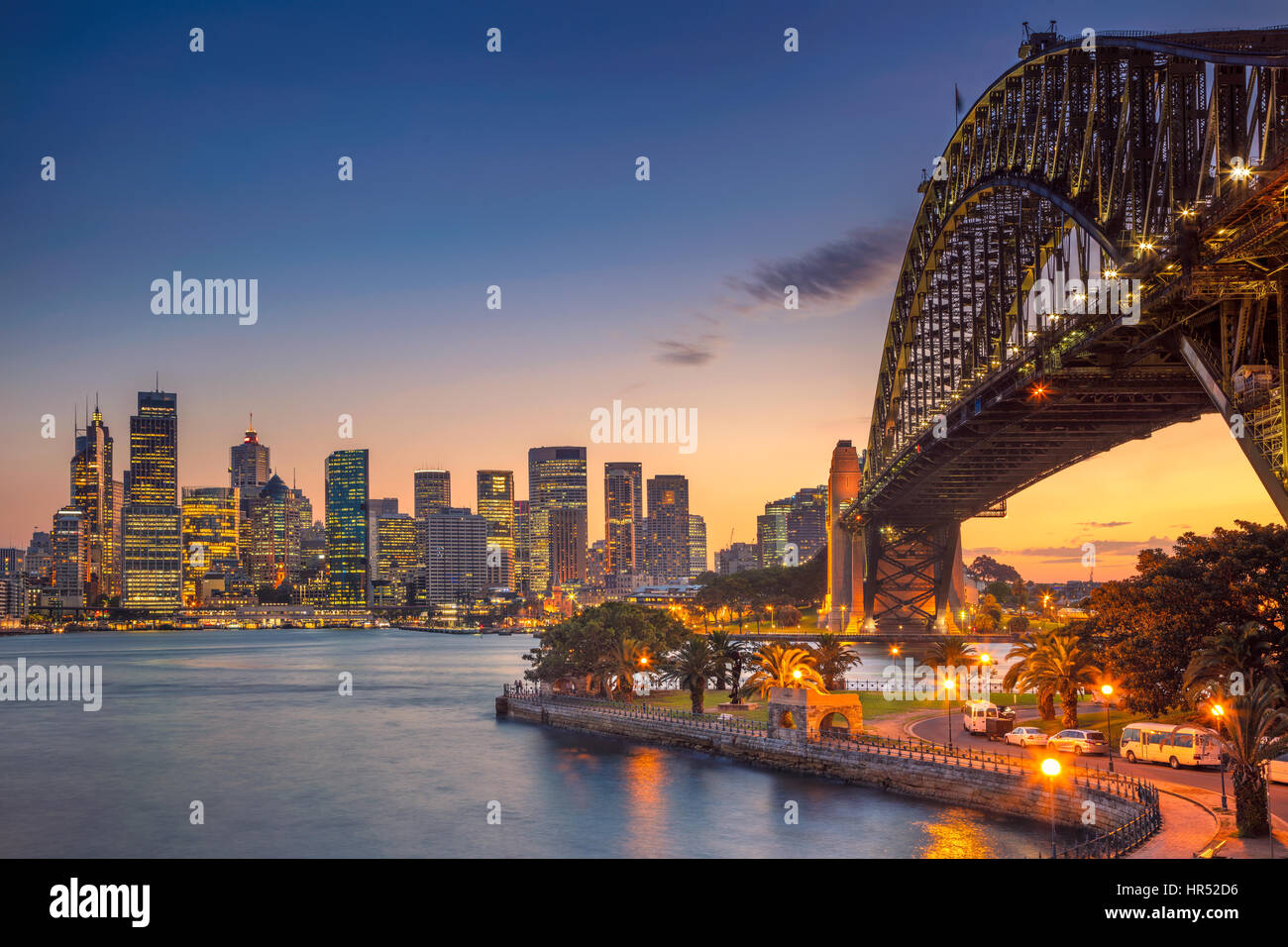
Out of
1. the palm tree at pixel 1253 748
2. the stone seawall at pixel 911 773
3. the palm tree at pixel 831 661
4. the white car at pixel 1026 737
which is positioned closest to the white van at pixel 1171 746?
the stone seawall at pixel 911 773

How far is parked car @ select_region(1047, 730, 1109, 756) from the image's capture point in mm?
47562

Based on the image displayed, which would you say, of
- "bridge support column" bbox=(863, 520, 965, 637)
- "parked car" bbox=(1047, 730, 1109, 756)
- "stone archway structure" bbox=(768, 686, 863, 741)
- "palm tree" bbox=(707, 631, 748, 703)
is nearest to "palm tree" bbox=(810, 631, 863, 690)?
"palm tree" bbox=(707, 631, 748, 703)

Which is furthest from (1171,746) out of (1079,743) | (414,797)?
(414,797)

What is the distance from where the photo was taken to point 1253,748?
28969mm

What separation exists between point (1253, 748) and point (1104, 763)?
17086mm

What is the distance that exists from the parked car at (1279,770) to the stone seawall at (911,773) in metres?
4.85

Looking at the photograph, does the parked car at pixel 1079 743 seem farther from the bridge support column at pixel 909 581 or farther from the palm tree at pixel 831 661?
the bridge support column at pixel 909 581

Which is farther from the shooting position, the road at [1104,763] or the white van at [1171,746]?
the white van at [1171,746]

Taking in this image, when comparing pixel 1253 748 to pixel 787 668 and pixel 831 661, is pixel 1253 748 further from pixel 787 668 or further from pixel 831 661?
pixel 831 661


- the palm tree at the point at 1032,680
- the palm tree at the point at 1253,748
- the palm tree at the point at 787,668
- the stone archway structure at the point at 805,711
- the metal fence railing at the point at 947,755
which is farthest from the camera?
the palm tree at the point at 787,668

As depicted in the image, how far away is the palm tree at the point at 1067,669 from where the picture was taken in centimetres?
5484
